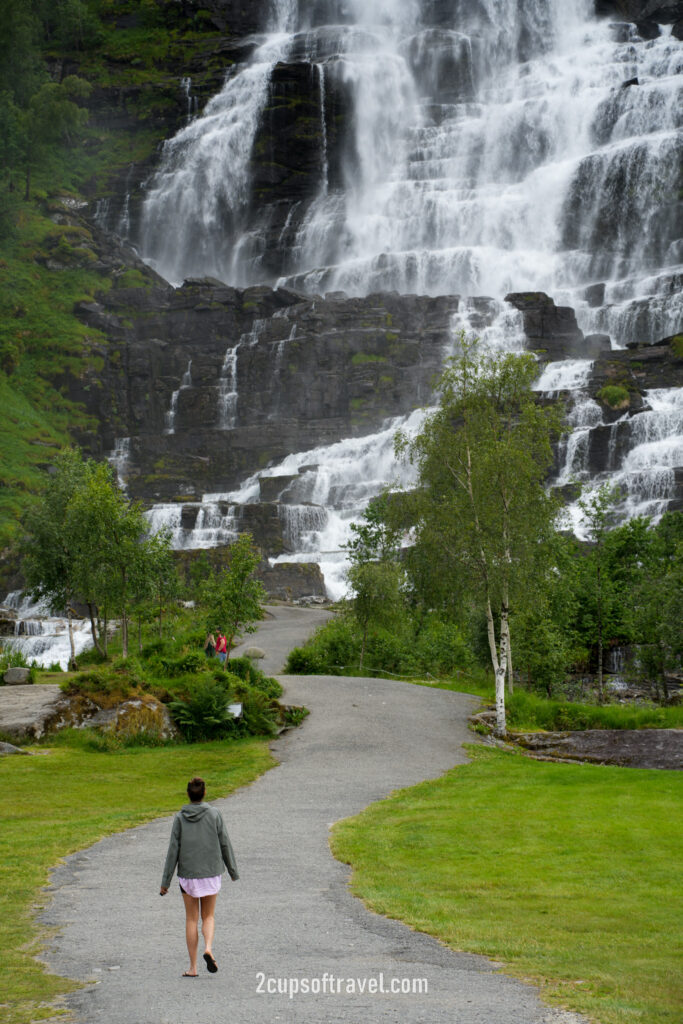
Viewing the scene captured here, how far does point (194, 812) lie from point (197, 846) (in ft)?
0.89

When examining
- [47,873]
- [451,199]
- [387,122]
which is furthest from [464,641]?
[387,122]

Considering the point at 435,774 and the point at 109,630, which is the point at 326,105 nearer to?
the point at 109,630

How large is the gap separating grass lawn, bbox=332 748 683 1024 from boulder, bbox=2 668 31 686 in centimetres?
1357

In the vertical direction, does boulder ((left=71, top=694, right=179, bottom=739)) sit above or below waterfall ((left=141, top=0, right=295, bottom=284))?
below

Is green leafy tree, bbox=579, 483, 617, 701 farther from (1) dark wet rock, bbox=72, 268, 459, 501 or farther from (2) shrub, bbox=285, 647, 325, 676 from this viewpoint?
(1) dark wet rock, bbox=72, 268, 459, 501

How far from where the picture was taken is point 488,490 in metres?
26.0

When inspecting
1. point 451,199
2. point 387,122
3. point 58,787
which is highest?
point 387,122

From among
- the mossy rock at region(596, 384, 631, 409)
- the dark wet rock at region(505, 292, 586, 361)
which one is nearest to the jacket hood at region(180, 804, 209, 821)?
the mossy rock at region(596, 384, 631, 409)

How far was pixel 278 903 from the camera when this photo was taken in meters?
9.70

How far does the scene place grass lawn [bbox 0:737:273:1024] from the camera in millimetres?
7043

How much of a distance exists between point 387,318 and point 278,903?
245ft

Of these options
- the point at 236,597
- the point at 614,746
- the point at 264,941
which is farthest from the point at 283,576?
the point at 264,941

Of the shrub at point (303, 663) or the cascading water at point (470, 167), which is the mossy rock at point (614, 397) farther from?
the shrub at point (303, 663)

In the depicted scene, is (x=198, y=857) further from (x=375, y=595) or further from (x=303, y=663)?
(x=303, y=663)
